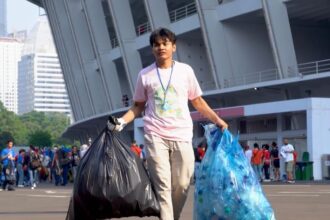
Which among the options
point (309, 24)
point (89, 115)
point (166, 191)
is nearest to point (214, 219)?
point (166, 191)

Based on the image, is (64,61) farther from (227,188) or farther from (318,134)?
(227,188)

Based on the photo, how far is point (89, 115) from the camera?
6825 centimetres

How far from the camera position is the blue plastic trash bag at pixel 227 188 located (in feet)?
26.4

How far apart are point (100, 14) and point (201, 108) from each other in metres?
51.6

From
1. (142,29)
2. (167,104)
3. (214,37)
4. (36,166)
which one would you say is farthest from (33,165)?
(142,29)

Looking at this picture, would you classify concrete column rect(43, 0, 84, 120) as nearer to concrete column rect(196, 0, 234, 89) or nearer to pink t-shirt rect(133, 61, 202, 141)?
concrete column rect(196, 0, 234, 89)

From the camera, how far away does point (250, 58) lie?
149ft

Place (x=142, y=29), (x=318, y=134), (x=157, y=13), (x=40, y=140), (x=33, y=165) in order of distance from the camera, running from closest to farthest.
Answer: (x=33, y=165) → (x=318, y=134) → (x=157, y=13) → (x=142, y=29) → (x=40, y=140)

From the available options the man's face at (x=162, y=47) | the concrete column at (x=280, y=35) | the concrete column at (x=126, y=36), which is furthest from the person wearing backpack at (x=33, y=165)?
the man's face at (x=162, y=47)

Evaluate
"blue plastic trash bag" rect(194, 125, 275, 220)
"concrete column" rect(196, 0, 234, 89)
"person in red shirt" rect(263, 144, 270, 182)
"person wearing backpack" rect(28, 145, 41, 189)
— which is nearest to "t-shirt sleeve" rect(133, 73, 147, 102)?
"blue plastic trash bag" rect(194, 125, 275, 220)

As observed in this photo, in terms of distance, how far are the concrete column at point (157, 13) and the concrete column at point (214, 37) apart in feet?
17.9

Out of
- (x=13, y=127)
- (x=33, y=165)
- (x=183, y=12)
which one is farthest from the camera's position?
(x=13, y=127)

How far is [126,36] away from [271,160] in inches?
819

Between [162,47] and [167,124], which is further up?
[162,47]
